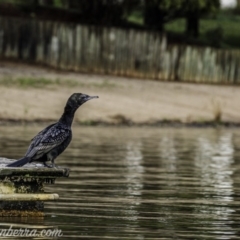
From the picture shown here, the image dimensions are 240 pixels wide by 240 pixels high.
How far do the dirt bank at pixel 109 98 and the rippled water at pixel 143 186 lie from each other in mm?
2693

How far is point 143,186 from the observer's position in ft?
50.6

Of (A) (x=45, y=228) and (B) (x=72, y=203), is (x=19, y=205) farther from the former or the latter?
(B) (x=72, y=203)

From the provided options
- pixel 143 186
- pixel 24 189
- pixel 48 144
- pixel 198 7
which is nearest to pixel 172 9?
pixel 198 7

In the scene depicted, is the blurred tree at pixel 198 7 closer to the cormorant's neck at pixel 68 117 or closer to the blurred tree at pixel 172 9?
the blurred tree at pixel 172 9

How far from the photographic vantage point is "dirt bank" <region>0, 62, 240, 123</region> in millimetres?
29297

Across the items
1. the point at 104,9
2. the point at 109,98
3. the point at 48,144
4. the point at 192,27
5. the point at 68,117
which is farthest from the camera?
the point at 192,27

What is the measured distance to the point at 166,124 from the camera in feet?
97.8

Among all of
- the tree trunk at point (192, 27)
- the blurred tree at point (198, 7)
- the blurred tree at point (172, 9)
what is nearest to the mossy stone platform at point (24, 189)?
the blurred tree at point (172, 9)

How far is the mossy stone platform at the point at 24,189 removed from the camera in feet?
37.4

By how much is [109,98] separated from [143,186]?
15.9 metres

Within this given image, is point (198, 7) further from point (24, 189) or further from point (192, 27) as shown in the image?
point (24, 189)

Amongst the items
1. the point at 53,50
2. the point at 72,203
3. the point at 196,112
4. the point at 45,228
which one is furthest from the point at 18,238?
the point at 53,50

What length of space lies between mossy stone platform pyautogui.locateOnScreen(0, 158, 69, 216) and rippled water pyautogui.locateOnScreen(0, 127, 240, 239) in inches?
8.1

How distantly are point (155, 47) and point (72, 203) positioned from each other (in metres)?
25.7
